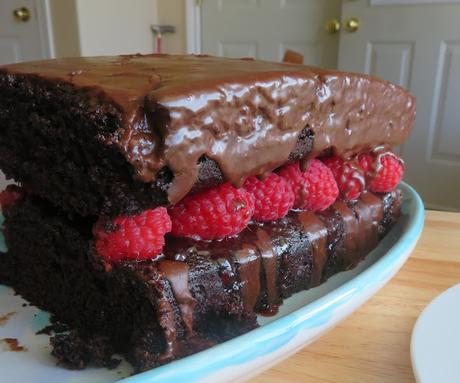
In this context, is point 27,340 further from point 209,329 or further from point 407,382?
point 407,382

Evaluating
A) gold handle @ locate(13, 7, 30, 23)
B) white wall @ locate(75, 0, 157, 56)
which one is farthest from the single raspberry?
gold handle @ locate(13, 7, 30, 23)

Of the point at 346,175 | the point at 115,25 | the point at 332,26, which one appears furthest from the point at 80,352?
the point at 115,25

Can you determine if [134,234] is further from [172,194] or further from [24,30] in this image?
[24,30]

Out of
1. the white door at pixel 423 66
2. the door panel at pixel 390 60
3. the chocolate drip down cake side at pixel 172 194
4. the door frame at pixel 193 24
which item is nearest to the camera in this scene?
the chocolate drip down cake side at pixel 172 194

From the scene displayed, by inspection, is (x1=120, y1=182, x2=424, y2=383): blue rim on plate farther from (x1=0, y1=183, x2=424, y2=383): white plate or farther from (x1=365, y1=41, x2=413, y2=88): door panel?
(x1=365, y1=41, x2=413, y2=88): door panel

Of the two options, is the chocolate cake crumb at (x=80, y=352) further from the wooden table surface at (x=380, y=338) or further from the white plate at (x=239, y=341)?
the wooden table surface at (x=380, y=338)

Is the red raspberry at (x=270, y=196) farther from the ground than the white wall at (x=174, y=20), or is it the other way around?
the white wall at (x=174, y=20)

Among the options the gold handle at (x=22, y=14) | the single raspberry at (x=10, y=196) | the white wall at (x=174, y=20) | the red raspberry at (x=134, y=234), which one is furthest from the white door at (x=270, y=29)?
the red raspberry at (x=134, y=234)
